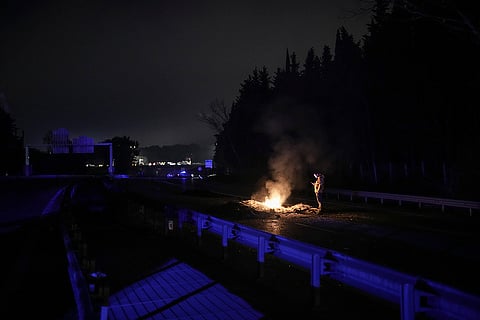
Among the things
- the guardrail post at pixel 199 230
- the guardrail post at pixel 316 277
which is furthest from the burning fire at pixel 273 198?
the guardrail post at pixel 316 277

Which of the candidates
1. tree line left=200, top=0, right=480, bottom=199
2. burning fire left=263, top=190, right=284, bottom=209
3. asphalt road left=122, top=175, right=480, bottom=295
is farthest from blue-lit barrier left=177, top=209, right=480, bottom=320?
burning fire left=263, top=190, right=284, bottom=209

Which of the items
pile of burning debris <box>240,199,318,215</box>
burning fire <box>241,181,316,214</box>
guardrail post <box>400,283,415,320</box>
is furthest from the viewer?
burning fire <box>241,181,316,214</box>

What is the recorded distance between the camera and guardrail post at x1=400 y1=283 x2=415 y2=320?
506 centimetres

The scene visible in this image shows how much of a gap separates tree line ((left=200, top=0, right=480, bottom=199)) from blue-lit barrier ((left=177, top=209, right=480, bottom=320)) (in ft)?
40.2

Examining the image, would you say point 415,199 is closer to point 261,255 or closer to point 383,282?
point 261,255

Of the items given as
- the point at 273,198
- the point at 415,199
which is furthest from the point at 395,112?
the point at 273,198

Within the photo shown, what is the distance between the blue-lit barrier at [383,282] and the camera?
4633 millimetres

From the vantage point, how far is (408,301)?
5078mm

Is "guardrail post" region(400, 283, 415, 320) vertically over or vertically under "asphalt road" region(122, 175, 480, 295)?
over

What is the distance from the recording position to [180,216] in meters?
15.0

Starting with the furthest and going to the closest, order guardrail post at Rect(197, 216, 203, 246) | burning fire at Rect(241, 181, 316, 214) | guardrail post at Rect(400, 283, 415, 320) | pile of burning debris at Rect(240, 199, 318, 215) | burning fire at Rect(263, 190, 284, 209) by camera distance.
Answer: burning fire at Rect(263, 190, 284, 209) < burning fire at Rect(241, 181, 316, 214) < pile of burning debris at Rect(240, 199, 318, 215) < guardrail post at Rect(197, 216, 203, 246) < guardrail post at Rect(400, 283, 415, 320)

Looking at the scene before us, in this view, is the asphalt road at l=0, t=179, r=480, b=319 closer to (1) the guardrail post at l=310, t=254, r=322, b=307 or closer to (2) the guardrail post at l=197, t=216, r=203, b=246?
(1) the guardrail post at l=310, t=254, r=322, b=307

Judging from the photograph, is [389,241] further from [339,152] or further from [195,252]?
[339,152]

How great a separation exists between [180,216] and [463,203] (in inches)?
583
